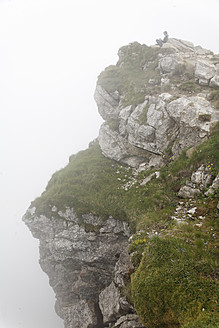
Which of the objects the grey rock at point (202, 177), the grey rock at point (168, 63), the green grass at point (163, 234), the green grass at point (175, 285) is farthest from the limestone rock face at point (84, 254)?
the grey rock at point (168, 63)

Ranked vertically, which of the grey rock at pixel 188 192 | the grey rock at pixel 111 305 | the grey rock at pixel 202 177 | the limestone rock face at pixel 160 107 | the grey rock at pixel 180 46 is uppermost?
the grey rock at pixel 180 46

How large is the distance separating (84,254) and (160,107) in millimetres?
19341

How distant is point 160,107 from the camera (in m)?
21.3

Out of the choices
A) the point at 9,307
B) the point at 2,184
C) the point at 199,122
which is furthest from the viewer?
the point at 2,184

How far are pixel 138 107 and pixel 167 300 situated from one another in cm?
2144

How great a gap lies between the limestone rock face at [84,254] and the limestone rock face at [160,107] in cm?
962

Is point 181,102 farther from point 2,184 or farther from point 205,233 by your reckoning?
point 2,184

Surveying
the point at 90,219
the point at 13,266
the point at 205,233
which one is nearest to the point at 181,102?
the point at 205,233

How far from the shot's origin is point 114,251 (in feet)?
65.5

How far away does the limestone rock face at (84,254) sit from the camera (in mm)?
20047

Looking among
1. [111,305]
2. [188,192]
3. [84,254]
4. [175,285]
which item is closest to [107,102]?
[188,192]

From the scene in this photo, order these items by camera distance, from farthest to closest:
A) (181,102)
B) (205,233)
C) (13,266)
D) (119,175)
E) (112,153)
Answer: (13,266) < (112,153) < (119,175) < (181,102) < (205,233)

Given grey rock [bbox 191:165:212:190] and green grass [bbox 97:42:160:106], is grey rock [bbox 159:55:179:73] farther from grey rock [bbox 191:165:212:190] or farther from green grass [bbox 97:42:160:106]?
grey rock [bbox 191:165:212:190]

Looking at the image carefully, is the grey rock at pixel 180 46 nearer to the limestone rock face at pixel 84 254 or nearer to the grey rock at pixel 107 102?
the grey rock at pixel 107 102
